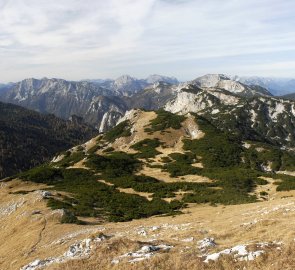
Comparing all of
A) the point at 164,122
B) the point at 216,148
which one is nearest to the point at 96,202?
the point at 216,148

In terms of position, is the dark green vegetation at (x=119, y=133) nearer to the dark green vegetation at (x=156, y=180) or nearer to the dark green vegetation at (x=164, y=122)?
the dark green vegetation at (x=156, y=180)

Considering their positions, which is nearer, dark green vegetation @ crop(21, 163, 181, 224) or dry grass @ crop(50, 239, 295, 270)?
dry grass @ crop(50, 239, 295, 270)

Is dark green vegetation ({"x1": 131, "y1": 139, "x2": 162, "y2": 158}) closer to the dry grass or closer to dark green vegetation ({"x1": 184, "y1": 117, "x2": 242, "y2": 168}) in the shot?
dark green vegetation ({"x1": 184, "y1": 117, "x2": 242, "y2": 168})

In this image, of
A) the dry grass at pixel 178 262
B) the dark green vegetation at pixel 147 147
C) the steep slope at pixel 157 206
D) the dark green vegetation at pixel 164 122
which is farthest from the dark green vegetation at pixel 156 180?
the dry grass at pixel 178 262

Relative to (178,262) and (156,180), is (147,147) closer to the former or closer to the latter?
(156,180)

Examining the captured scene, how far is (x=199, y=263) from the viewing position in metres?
20.0

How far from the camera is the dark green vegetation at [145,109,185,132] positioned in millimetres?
112744

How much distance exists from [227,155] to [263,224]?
6629 centimetres

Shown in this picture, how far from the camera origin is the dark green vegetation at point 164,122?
370 ft

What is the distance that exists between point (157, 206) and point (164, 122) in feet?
217

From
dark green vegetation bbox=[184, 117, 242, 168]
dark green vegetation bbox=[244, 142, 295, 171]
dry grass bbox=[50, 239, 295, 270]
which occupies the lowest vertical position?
dark green vegetation bbox=[244, 142, 295, 171]

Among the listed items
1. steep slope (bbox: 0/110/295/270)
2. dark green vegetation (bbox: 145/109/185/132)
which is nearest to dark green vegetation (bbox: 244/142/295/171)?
steep slope (bbox: 0/110/295/270)

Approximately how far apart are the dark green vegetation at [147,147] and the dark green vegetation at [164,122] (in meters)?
8.96

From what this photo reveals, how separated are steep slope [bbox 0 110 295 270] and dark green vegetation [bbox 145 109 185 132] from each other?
0.30 metres
